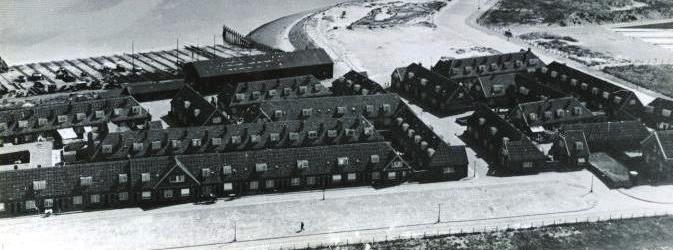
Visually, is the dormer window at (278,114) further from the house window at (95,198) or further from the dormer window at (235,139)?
the house window at (95,198)

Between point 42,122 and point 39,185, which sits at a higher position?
point 42,122

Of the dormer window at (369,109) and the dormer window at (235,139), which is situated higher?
the dormer window at (369,109)

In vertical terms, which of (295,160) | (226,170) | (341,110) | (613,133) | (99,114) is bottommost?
(226,170)

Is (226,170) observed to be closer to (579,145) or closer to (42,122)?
(42,122)

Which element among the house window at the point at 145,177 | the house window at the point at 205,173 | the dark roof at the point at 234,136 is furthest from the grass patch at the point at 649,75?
the house window at the point at 145,177

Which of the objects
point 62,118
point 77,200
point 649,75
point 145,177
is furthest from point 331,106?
point 649,75

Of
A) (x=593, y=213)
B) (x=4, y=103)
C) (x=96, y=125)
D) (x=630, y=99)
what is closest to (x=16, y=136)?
(x=96, y=125)
